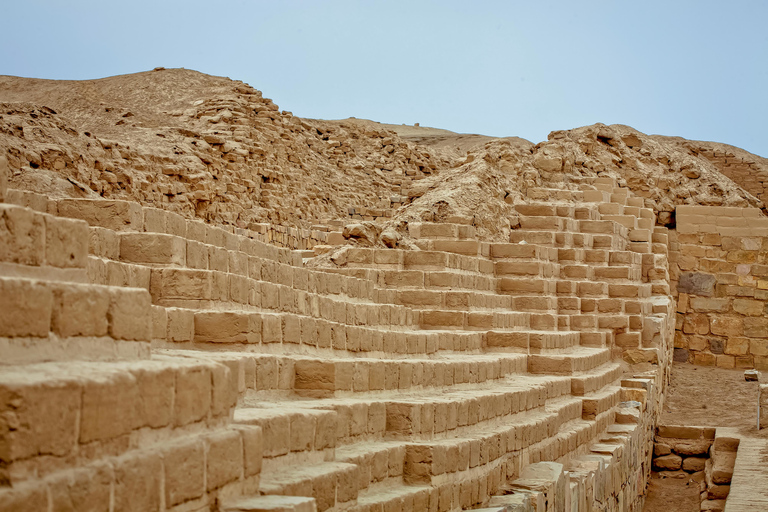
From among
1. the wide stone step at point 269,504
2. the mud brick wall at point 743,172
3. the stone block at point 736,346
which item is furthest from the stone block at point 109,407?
the mud brick wall at point 743,172

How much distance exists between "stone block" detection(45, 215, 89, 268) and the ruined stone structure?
14mm

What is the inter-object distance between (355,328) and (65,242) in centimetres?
410

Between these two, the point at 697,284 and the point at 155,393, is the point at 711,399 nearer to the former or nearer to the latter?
the point at 697,284

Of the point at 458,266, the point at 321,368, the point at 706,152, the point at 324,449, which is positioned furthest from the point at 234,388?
the point at 706,152

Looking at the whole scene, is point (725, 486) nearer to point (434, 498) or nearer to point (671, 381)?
point (671, 381)

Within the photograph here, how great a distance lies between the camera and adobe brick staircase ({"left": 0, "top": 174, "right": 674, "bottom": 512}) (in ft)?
11.2

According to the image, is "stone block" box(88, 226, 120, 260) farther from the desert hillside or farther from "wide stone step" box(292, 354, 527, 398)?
the desert hillside

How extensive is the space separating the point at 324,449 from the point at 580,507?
430 centimetres

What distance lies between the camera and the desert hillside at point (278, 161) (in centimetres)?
1309

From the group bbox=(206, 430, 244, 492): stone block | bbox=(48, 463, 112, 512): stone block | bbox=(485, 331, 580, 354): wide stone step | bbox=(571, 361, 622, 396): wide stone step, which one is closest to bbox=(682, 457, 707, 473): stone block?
bbox=(571, 361, 622, 396): wide stone step

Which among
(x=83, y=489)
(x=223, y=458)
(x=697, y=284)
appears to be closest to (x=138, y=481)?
(x=83, y=489)

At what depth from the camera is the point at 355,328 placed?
7.93m

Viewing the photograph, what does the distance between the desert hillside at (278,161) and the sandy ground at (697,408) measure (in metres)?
3.66

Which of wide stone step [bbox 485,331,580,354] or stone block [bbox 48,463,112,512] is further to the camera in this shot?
wide stone step [bbox 485,331,580,354]
